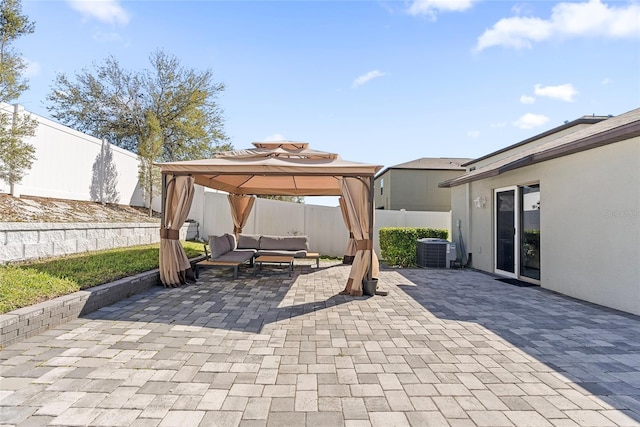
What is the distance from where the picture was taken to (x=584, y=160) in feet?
17.9

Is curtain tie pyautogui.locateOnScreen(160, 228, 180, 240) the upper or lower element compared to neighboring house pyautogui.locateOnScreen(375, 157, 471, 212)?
lower

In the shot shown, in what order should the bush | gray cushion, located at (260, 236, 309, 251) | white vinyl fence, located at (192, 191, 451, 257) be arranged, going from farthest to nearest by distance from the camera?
white vinyl fence, located at (192, 191, 451, 257)
the bush
gray cushion, located at (260, 236, 309, 251)

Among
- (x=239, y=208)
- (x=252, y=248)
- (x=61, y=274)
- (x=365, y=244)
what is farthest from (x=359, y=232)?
(x=239, y=208)

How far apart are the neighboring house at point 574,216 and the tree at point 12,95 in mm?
9860

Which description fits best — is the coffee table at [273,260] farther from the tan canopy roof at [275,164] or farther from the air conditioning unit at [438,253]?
the air conditioning unit at [438,253]

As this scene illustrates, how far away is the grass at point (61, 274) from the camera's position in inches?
152

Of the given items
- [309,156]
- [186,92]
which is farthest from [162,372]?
[186,92]

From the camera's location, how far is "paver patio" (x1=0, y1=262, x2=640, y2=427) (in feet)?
7.18

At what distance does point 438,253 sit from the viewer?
9008 mm

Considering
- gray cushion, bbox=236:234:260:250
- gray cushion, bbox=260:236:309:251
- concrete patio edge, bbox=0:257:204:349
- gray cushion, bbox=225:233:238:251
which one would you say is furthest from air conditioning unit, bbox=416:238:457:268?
concrete patio edge, bbox=0:257:204:349

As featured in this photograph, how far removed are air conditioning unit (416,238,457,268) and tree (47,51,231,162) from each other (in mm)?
12384

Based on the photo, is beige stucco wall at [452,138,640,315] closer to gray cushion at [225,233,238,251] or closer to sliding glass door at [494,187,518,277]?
sliding glass door at [494,187,518,277]

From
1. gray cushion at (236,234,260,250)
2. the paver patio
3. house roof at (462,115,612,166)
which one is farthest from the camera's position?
gray cushion at (236,234,260,250)

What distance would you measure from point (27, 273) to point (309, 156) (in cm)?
483
